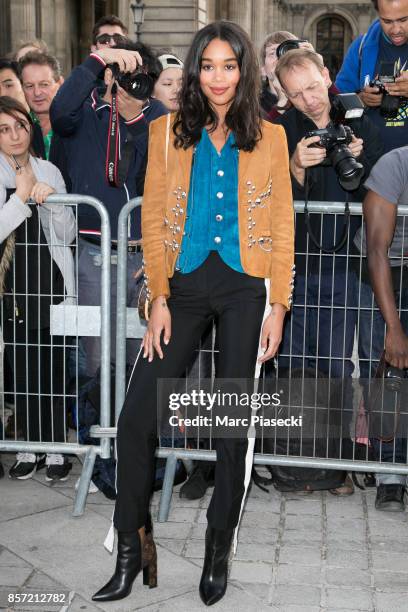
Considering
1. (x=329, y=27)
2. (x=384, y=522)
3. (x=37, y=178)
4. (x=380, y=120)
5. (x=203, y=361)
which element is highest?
(x=329, y=27)

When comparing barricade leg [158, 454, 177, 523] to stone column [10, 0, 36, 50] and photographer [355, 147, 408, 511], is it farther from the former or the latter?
stone column [10, 0, 36, 50]

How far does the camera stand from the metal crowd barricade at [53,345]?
491 centimetres

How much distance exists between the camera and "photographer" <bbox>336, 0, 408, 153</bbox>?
525cm

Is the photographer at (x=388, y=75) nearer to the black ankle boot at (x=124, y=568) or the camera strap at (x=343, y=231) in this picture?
the camera strap at (x=343, y=231)

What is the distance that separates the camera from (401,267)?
15.6 ft

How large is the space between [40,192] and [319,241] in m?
1.56

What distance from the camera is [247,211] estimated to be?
12.5 ft

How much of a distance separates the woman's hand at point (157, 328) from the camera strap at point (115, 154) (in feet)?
4.36

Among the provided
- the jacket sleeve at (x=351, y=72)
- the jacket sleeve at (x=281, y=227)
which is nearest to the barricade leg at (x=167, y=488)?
the jacket sleeve at (x=281, y=227)

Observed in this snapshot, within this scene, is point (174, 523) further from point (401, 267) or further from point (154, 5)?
point (154, 5)

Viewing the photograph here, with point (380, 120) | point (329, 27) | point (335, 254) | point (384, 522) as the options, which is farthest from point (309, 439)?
point (329, 27)

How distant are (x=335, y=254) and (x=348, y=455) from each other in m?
1.16

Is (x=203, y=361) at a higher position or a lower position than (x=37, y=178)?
lower
